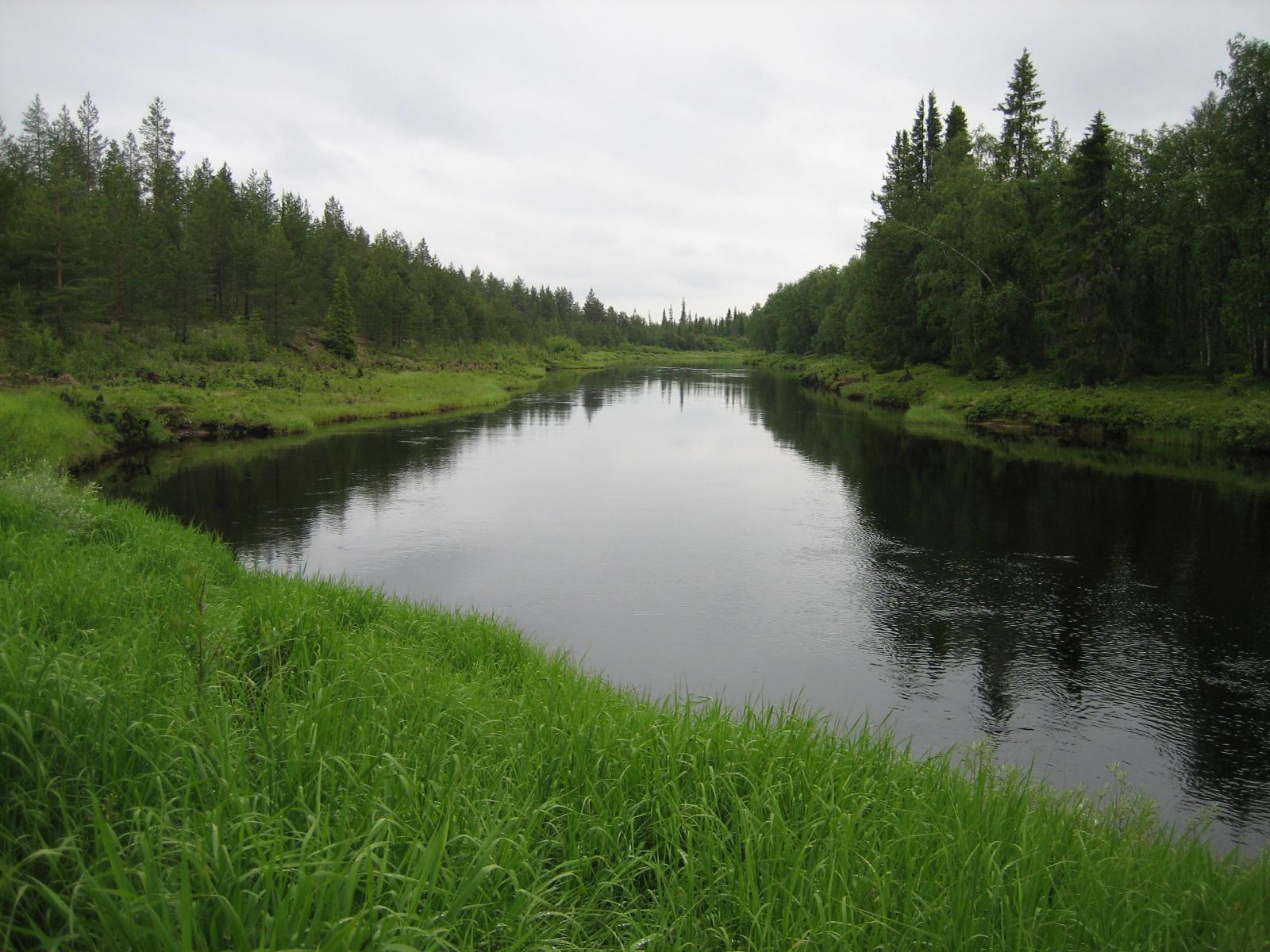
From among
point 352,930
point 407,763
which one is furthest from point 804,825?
point 352,930

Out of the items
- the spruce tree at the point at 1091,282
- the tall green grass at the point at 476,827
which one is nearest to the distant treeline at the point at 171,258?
the tall green grass at the point at 476,827

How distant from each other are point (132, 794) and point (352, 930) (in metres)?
1.62

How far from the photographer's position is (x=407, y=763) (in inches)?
188

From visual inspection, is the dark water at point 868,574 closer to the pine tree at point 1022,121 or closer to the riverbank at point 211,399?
the riverbank at point 211,399

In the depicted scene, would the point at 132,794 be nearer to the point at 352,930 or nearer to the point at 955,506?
the point at 352,930

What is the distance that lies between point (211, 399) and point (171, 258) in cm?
2383

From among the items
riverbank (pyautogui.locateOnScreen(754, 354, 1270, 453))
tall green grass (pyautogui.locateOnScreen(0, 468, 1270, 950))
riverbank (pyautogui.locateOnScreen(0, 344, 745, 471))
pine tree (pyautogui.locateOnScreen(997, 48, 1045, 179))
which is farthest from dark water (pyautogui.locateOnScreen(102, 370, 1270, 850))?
pine tree (pyautogui.locateOnScreen(997, 48, 1045, 179))

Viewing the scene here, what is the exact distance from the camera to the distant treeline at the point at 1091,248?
1363 inches

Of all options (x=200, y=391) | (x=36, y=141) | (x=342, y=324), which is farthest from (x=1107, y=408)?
(x=36, y=141)

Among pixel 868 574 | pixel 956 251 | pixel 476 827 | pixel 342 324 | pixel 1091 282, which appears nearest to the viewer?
pixel 476 827

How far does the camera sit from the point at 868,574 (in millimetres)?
16531

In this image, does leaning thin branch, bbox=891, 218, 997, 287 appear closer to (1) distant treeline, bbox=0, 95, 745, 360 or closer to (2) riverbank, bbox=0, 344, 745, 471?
(2) riverbank, bbox=0, 344, 745, 471

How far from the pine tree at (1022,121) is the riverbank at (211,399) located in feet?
141

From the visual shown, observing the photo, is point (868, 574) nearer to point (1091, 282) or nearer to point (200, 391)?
point (1091, 282)
